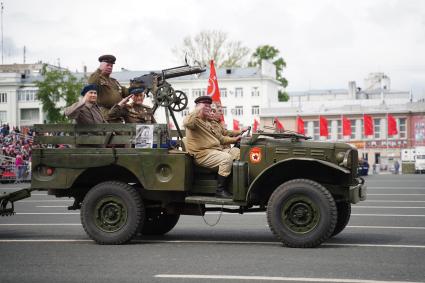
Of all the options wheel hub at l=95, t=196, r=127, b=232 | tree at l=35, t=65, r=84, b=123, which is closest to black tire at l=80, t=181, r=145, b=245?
wheel hub at l=95, t=196, r=127, b=232

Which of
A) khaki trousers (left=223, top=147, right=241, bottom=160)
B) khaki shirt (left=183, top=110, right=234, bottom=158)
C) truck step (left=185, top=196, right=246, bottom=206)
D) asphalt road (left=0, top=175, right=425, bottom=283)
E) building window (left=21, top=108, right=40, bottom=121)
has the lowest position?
asphalt road (left=0, top=175, right=425, bottom=283)

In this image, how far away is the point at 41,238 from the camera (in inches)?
479

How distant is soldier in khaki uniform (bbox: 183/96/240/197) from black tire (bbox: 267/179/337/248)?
35.2 inches

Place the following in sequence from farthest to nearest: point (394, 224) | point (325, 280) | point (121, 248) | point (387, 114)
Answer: point (387, 114)
point (394, 224)
point (121, 248)
point (325, 280)

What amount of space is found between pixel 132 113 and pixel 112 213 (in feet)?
6.50

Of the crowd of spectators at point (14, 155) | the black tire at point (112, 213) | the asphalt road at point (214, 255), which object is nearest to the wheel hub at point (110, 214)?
the black tire at point (112, 213)

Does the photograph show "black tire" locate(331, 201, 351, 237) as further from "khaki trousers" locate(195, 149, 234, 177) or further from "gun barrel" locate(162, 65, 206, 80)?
"gun barrel" locate(162, 65, 206, 80)

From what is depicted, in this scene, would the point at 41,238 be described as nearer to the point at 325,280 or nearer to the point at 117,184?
the point at 117,184

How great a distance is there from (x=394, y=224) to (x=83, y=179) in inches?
213

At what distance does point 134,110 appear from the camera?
510 inches

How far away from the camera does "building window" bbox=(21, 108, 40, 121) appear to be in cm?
12006

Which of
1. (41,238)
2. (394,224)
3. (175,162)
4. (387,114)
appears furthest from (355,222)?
(387,114)

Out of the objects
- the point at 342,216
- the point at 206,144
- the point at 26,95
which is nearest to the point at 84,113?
the point at 206,144

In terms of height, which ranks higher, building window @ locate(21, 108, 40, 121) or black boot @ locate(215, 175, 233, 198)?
building window @ locate(21, 108, 40, 121)
